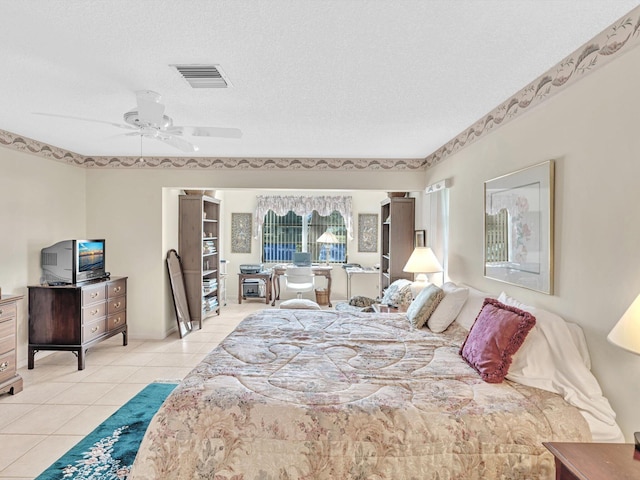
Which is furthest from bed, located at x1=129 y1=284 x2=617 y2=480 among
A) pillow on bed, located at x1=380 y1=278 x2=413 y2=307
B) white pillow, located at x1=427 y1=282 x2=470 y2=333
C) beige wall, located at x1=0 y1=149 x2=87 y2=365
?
beige wall, located at x1=0 y1=149 x2=87 y2=365

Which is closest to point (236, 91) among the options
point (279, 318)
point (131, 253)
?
point (279, 318)

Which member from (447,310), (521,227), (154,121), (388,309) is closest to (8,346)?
(154,121)

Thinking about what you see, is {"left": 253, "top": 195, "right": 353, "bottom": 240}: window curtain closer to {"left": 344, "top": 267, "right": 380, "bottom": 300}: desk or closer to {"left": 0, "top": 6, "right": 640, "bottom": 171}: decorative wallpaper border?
{"left": 344, "top": 267, "right": 380, "bottom": 300}: desk

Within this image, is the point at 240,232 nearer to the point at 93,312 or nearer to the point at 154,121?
the point at 93,312

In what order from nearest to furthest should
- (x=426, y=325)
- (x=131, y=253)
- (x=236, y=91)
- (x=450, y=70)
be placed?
(x=450, y=70) → (x=236, y=91) → (x=426, y=325) → (x=131, y=253)

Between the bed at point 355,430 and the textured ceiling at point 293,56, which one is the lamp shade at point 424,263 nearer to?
the textured ceiling at point 293,56

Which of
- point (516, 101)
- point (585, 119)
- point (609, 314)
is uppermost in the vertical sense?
point (516, 101)

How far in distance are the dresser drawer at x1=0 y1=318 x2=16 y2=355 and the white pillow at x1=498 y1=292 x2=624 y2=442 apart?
3.91 metres

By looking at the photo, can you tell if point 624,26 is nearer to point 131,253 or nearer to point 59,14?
point 59,14

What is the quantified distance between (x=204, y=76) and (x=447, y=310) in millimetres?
2496

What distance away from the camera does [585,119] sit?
1945mm

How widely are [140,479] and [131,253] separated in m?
3.83

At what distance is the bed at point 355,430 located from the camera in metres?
1.57

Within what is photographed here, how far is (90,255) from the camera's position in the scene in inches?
165
